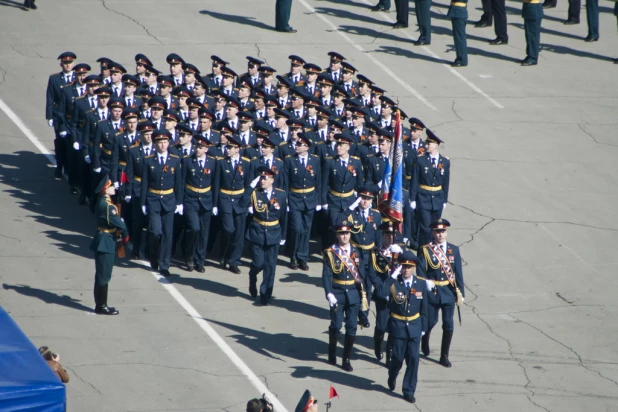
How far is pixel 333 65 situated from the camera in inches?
805

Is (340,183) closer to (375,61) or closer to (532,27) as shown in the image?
(375,61)

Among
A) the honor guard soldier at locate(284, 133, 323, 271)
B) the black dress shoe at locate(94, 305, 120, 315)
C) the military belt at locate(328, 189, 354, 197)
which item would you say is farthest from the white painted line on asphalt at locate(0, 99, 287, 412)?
the military belt at locate(328, 189, 354, 197)

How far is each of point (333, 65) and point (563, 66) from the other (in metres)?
6.87

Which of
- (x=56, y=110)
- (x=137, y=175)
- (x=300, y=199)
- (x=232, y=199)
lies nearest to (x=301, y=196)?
(x=300, y=199)

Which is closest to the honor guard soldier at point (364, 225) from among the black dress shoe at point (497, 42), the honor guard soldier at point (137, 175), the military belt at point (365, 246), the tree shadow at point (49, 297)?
the military belt at point (365, 246)

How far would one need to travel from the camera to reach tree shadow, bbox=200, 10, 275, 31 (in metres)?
25.9

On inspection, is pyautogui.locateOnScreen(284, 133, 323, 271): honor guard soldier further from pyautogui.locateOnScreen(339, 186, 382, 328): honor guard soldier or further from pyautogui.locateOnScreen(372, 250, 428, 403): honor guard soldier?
pyautogui.locateOnScreen(372, 250, 428, 403): honor guard soldier

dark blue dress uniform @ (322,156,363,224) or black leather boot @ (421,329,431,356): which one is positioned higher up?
dark blue dress uniform @ (322,156,363,224)

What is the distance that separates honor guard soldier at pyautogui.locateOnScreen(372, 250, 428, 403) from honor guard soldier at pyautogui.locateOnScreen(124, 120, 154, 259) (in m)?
4.30

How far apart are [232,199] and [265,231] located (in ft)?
3.37

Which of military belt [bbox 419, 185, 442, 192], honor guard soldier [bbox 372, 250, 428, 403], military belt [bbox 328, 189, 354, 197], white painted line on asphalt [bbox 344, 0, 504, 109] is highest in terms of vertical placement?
white painted line on asphalt [bbox 344, 0, 504, 109]

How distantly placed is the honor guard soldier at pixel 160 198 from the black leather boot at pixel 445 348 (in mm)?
3948

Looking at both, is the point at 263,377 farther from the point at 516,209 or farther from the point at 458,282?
the point at 516,209

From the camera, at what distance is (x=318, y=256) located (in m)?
17.0
